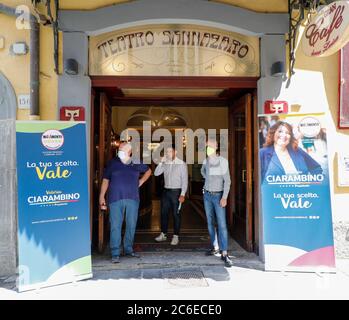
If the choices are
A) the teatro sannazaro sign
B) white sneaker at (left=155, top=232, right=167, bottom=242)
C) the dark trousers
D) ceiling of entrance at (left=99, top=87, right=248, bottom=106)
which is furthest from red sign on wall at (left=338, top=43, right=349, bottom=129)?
white sneaker at (left=155, top=232, right=167, bottom=242)

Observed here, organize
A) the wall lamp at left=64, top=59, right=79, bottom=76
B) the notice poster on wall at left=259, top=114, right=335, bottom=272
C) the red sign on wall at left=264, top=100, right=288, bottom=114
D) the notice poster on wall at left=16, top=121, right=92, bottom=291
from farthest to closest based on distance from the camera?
the red sign on wall at left=264, top=100, right=288, bottom=114, the wall lamp at left=64, top=59, right=79, bottom=76, the notice poster on wall at left=259, top=114, right=335, bottom=272, the notice poster on wall at left=16, top=121, right=92, bottom=291

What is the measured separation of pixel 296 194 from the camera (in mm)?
4555

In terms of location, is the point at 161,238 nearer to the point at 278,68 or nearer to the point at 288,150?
the point at 288,150

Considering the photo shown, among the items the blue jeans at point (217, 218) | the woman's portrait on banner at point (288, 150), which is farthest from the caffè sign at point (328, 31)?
the blue jeans at point (217, 218)

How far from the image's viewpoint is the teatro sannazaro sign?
5.23 m

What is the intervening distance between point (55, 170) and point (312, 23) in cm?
378

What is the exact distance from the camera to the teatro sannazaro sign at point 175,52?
5227 mm

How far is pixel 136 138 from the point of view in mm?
10422

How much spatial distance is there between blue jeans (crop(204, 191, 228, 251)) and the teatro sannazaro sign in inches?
73.9

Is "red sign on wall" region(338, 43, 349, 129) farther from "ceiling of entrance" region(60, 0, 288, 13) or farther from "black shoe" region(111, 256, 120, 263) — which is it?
"black shoe" region(111, 256, 120, 263)

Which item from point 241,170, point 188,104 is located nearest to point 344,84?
point 241,170

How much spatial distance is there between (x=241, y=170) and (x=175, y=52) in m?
2.43

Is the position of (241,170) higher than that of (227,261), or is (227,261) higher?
(241,170)

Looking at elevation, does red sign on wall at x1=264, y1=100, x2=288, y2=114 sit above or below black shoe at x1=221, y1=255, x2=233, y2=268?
above
